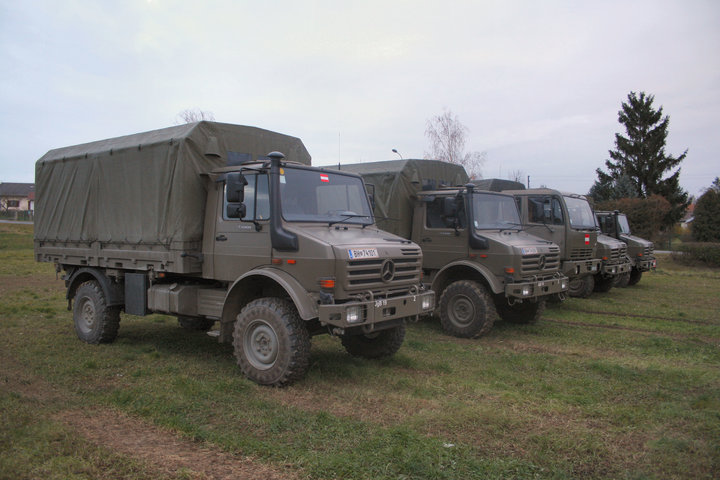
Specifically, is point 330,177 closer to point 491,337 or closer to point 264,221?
point 264,221

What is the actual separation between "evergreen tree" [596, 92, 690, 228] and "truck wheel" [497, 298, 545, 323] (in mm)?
33766

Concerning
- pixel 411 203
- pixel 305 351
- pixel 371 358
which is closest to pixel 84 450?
pixel 305 351

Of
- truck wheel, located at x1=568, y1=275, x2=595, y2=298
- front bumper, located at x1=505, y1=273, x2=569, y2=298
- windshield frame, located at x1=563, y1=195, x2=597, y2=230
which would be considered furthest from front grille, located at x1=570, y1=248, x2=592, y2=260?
front bumper, located at x1=505, y1=273, x2=569, y2=298

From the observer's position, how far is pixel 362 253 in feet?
19.2

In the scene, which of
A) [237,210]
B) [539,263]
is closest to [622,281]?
[539,263]

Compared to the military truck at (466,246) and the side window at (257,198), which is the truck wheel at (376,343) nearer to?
the side window at (257,198)

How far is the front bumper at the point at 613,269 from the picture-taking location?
1394 cm

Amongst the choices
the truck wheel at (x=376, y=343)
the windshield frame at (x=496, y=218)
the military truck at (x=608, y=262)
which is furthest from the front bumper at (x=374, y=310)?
the military truck at (x=608, y=262)

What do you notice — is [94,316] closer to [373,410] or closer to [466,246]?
[373,410]

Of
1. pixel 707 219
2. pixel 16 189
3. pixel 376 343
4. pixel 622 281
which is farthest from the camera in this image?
pixel 16 189

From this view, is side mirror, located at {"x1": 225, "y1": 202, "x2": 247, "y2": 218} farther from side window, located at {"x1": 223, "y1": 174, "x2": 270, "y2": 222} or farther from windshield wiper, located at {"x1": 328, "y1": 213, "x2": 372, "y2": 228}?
windshield wiper, located at {"x1": 328, "y1": 213, "x2": 372, "y2": 228}

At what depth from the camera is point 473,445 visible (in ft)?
14.5

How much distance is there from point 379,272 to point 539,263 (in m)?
4.37

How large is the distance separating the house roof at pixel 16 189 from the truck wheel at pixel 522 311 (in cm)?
8359
